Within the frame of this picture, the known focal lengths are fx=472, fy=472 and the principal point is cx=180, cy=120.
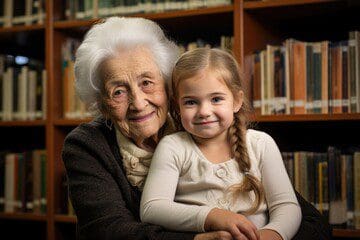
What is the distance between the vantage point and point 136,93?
1.42 metres

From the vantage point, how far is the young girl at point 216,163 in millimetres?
1285

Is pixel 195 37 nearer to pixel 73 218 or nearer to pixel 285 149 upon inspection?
pixel 285 149

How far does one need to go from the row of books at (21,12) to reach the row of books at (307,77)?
47.5 inches

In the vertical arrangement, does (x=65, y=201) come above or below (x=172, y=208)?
below

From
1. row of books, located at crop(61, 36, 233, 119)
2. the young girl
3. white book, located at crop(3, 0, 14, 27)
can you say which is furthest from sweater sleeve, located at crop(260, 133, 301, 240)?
white book, located at crop(3, 0, 14, 27)

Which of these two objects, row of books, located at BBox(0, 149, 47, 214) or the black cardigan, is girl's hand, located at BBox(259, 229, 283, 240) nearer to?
the black cardigan

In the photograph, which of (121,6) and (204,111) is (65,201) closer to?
(121,6)

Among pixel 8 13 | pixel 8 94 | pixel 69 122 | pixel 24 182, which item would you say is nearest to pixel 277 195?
pixel 69 122

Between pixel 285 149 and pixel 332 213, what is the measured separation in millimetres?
527

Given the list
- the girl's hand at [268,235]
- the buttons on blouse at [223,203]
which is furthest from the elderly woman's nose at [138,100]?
the girl's hand at [268,235]

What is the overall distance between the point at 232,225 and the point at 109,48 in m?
0.68

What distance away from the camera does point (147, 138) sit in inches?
59.7

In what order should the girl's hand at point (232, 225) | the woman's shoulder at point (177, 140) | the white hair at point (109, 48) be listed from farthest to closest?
the white hair at point (109, 48), the woman's shoulder at point (177, 140), the girl's hand at point (232, 225)

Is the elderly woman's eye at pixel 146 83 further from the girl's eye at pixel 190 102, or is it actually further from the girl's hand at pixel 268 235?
the girl's hand at pixel 268 235
